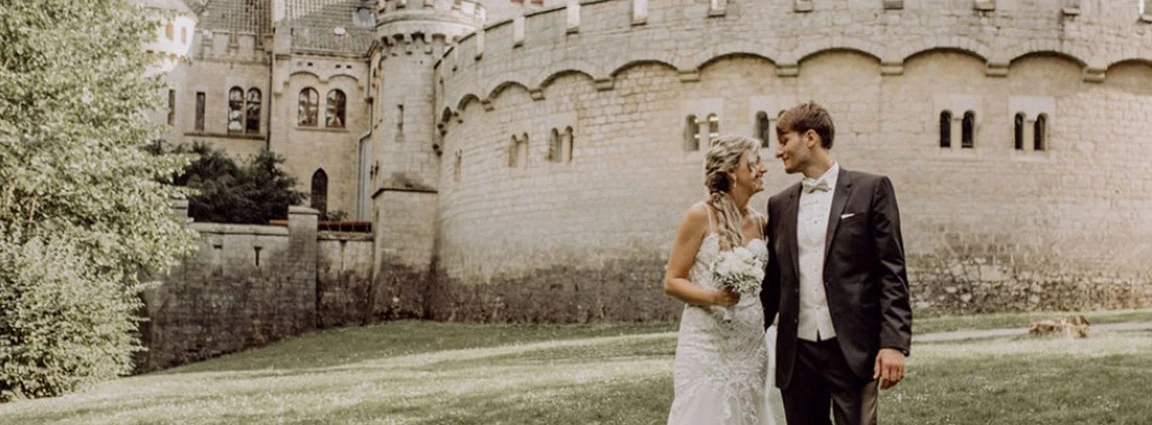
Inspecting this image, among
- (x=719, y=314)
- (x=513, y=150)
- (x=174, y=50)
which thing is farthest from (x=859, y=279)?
(x=174, y=50)

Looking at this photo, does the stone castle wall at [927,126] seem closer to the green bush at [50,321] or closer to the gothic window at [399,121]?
the gothic window at [399,121]

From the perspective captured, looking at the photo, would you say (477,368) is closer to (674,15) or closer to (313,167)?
(674,15)

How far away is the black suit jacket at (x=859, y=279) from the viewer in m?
6.53

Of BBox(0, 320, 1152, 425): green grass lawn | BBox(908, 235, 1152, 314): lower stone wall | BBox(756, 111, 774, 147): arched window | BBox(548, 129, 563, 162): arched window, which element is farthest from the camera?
BBox(548, 129, 563, 162): arched window

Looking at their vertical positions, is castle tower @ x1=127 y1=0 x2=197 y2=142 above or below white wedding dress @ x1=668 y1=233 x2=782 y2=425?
above

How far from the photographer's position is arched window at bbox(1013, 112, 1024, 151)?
2581 centimetres

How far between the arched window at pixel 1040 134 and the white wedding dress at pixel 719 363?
19.9 metres

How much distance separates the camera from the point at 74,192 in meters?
23.4

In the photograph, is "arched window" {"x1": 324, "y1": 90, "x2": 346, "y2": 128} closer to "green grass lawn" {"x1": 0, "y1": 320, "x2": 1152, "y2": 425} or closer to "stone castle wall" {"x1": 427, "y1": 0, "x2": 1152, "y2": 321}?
"stone castle wall" {"x1": 427, "y1": 0, "x2": 1152, "y2": 321}

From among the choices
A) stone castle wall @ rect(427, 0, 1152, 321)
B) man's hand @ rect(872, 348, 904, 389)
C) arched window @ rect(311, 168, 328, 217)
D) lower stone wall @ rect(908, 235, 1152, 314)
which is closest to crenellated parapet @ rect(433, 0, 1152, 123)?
stone castle wall @ rect(427, 0, 1152, 321)

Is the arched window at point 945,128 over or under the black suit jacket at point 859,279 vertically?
over

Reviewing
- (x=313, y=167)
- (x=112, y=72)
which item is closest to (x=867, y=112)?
(x=112, y=72)

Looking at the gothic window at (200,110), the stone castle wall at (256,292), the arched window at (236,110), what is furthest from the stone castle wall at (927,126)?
the gothic window at (200,110)

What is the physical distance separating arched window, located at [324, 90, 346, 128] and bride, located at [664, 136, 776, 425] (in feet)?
147
